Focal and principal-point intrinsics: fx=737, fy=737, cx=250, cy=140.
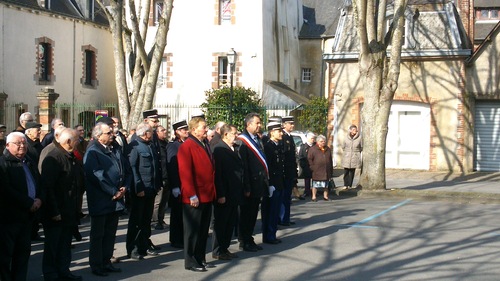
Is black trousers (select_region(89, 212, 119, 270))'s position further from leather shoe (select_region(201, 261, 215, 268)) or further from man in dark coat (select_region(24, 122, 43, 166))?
man in dark coat (select_region(24, 122, 43, 166))

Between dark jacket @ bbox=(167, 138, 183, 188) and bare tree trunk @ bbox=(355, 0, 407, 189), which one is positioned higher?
bare tree trunk @ bbox=(355, 0, 407, 189)

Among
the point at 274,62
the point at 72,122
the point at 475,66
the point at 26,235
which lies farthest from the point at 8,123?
the point at 26,235

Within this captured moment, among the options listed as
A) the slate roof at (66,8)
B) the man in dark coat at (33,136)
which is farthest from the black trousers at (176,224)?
the slate roof at (66,8)

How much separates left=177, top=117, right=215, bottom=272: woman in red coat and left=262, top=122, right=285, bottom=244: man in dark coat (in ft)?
6.66

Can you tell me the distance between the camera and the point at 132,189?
10086 mm

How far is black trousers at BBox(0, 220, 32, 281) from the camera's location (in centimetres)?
784

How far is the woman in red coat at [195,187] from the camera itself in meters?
9.34

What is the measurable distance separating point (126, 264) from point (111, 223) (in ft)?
3.26

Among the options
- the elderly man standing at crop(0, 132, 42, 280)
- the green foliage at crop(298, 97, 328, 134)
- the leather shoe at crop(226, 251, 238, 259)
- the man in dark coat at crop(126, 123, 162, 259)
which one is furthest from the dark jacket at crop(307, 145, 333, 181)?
the green foliage at crop(298, 97, 328, 134)

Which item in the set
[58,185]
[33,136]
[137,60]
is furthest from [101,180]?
[137,60]

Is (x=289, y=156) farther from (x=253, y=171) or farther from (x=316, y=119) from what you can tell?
(x=316, y=119)

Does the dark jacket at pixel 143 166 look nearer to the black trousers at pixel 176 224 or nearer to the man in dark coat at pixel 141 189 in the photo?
the man in dark coat at pixel 141 189

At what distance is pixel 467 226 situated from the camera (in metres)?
13.4

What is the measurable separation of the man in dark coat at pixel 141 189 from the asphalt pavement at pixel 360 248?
27 cm
